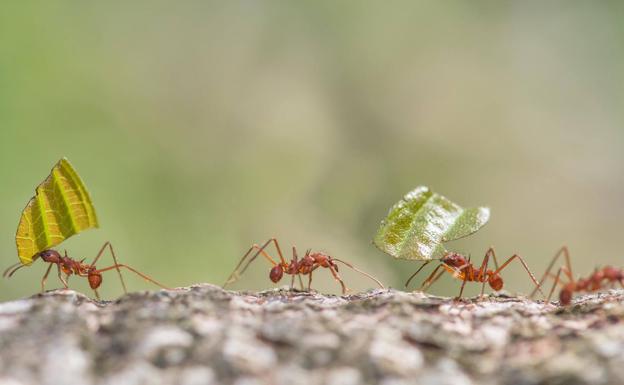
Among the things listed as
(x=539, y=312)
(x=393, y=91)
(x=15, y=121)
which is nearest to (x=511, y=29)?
(x=393, y=91)

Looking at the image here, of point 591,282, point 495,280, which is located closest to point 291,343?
point 591,282

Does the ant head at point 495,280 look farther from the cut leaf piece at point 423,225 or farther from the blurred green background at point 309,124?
the blurred green background at point 309,124

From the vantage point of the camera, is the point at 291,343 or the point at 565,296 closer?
the point at 291,343

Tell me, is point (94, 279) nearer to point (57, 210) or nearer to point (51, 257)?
point (51, 257)

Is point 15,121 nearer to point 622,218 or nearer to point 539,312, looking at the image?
point 539,312

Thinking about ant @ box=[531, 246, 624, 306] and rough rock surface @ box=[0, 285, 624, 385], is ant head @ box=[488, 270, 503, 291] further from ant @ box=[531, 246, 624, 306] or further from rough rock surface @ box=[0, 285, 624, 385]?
rough rock surface @ box=[0, 285, 624, 385]

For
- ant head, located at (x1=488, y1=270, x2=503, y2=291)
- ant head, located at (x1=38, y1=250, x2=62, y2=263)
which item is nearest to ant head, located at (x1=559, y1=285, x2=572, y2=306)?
ant head, located at (x1=488, y1=270, x2=503, y2=291)
